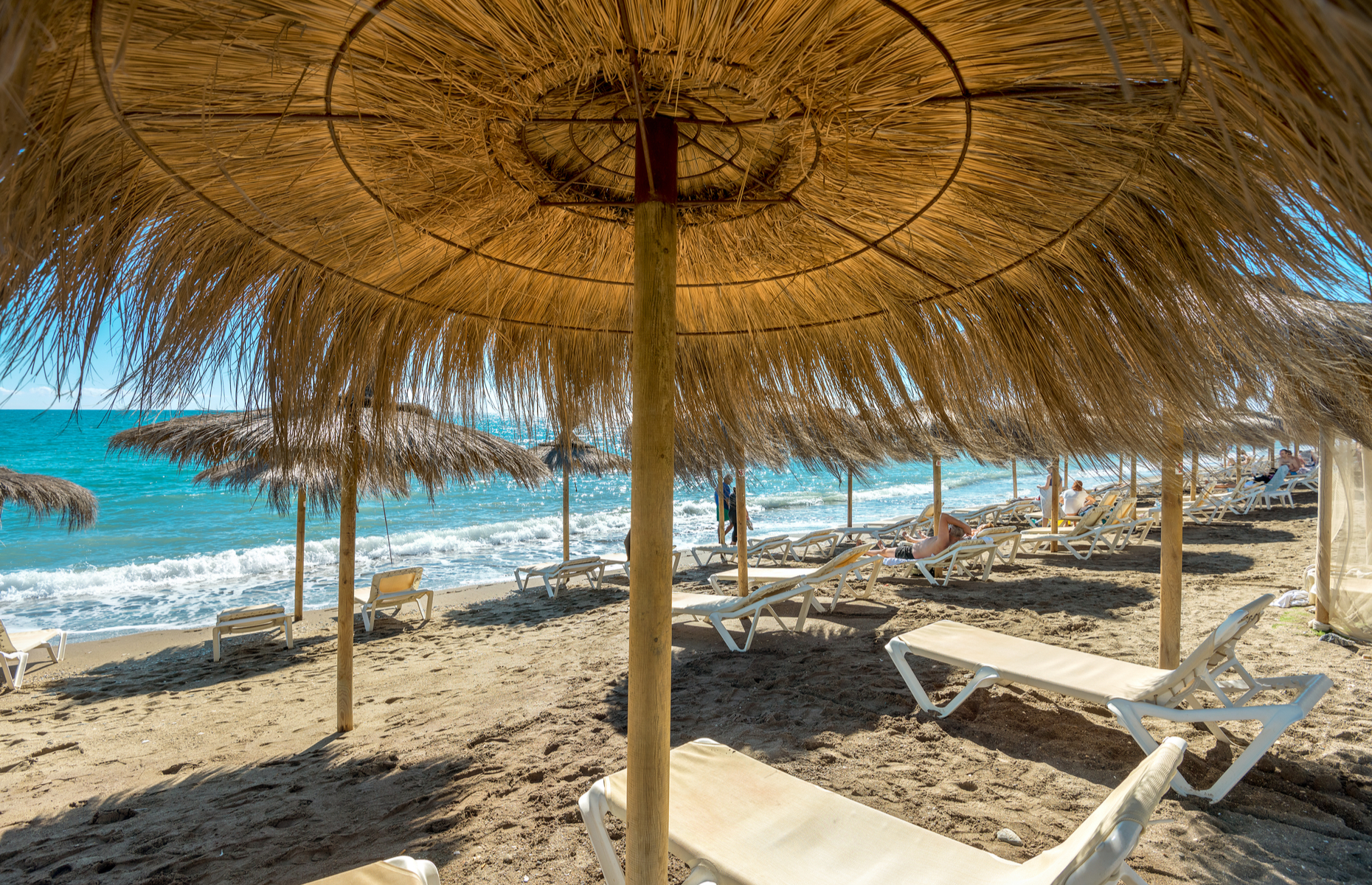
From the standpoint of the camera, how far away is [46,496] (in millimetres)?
8039

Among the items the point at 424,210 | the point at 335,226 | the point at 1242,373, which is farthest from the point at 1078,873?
the point at 335,226

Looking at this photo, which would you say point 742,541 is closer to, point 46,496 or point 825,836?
point 825,836

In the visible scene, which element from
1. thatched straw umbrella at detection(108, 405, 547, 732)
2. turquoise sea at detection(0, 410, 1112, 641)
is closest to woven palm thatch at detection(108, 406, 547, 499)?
thatched straw umbrella at detection(108, 405, 547, 732)

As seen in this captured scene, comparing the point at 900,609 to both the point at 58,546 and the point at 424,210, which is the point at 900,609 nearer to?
the point at 424,210

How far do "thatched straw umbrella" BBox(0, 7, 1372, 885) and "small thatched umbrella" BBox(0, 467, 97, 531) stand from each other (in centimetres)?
893

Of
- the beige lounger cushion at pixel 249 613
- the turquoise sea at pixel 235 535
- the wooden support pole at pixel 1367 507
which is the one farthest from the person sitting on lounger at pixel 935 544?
the beige lounger cushion at pixel 249 613

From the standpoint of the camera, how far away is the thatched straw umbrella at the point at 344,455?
2674 millimetres

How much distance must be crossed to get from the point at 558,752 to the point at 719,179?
117 inches

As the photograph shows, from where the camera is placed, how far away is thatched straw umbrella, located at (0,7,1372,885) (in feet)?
3.14

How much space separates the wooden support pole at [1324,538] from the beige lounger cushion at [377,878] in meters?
6.43

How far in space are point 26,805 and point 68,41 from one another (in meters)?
4.12

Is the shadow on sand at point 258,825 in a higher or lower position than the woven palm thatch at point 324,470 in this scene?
lower

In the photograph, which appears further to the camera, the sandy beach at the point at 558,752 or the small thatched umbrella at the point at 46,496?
the small thatched umbrella at the point at 46,496

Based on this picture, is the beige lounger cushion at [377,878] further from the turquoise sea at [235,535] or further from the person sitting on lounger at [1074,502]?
the person sitting on lounger at [1074,502]
